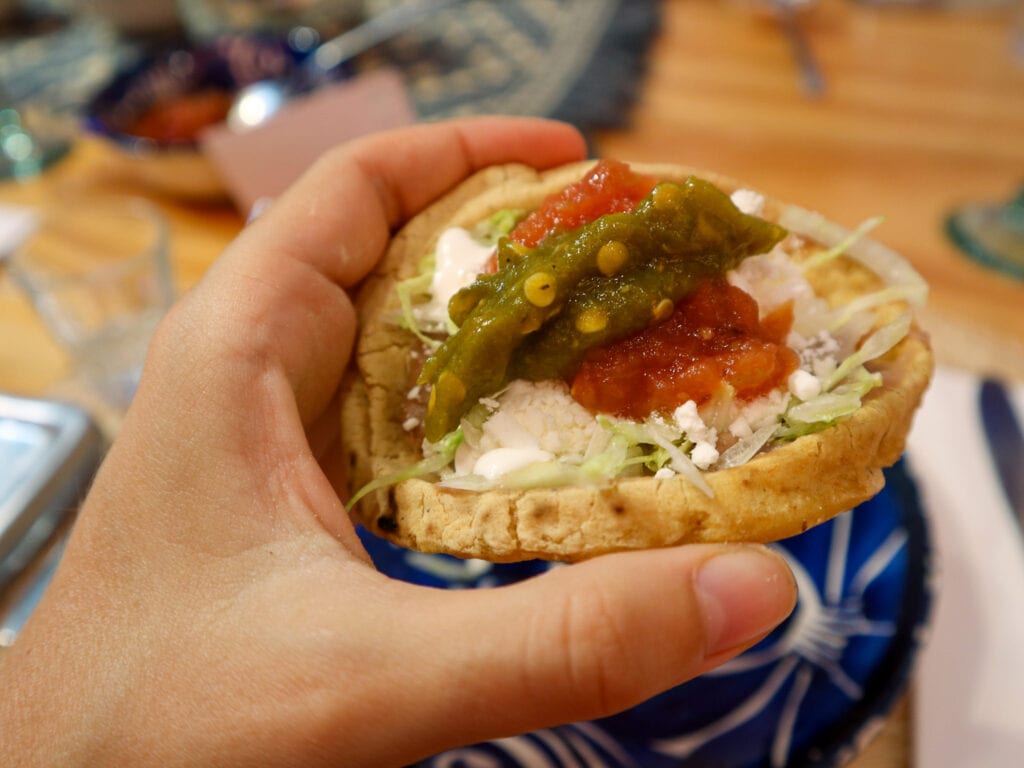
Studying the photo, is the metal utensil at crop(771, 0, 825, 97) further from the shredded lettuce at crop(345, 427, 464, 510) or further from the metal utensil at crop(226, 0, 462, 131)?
the shredded lettuce at crop(345, 427, 464, 510)

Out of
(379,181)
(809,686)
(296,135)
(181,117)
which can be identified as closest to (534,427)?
(379,181)

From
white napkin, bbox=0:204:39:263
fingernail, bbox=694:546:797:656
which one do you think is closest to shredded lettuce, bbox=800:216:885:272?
fingernail, bbox=694:546:797:656

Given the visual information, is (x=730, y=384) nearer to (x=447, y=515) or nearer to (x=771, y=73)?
(x=447, y=515)

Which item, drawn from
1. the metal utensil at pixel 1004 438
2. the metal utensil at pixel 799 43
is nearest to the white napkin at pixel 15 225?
the metal utensil at pixel 1004 438

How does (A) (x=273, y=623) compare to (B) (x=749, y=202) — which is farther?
(B) (x=749, y=202)

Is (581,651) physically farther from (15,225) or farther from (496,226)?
(15,225)
